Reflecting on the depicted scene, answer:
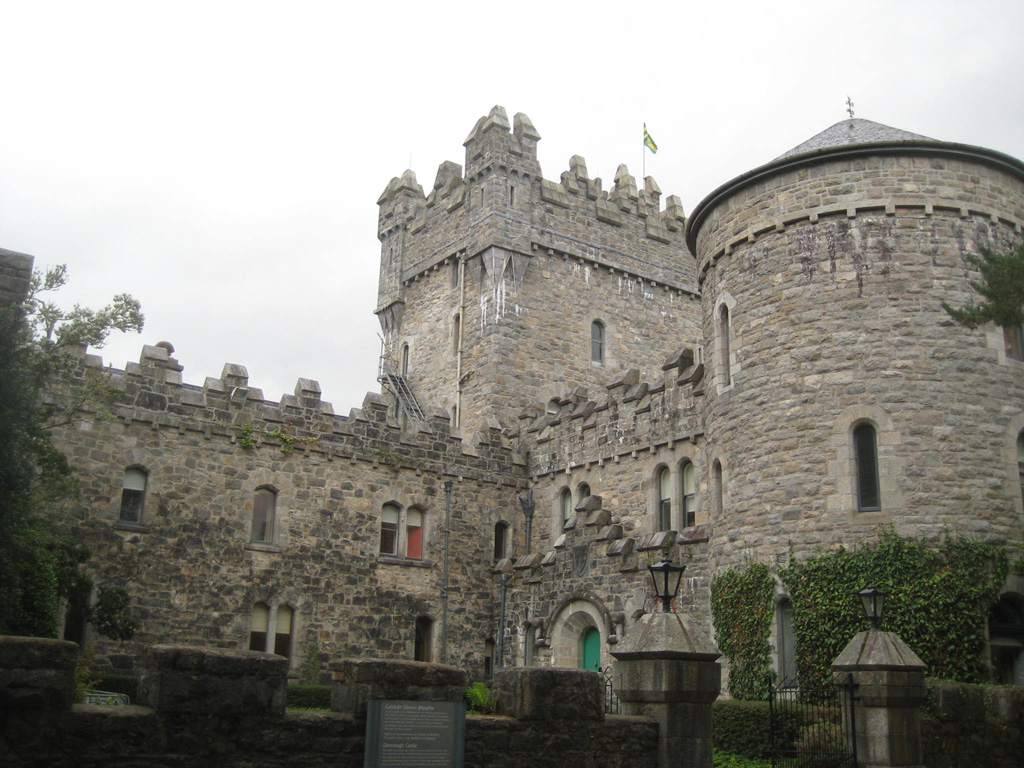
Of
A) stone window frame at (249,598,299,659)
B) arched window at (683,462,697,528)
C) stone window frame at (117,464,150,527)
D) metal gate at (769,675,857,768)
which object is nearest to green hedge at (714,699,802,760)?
metal gate at (769,675,857,768)

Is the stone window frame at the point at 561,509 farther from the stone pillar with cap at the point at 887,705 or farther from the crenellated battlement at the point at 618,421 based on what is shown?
the stone pillar with cap at the point at 887,705

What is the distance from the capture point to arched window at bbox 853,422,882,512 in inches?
690

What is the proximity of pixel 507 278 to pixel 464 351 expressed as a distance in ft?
8.63

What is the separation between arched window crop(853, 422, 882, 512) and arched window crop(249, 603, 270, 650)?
13.3 m

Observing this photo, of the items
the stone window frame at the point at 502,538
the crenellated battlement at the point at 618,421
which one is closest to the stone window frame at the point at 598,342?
the crenellated battlement at the point at 618,421

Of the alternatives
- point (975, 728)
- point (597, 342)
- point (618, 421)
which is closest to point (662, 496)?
point (618, 421)

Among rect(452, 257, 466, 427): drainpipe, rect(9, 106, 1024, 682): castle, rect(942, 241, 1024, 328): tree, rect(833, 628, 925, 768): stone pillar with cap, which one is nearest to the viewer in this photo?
rect(833, 628, 925, 768): stone pillar with cap

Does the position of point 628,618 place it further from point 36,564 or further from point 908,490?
point 36,564

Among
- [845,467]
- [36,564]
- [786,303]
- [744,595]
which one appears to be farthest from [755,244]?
[36,564]

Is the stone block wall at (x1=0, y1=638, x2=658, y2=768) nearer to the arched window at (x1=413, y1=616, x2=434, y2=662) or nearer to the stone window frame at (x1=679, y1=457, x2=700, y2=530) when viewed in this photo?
the stone window frame at (x1=679, y1=457, x2=700, y2=530)

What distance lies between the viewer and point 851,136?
19.5 m

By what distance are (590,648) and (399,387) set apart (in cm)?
1409

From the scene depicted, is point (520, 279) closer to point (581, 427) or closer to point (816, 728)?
point (581, 427)

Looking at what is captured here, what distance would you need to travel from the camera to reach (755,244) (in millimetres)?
19656
